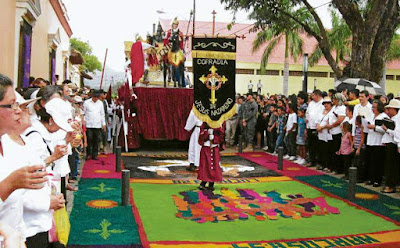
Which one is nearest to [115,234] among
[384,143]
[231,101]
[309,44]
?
[231,101]

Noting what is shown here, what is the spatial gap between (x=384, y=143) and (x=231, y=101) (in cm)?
294

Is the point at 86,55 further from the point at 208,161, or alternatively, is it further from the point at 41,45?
the point at 208,161

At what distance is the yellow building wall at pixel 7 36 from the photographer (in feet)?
28.7

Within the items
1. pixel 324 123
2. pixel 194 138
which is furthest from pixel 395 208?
pixel 194 138

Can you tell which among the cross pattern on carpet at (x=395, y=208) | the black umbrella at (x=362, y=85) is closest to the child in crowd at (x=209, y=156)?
the cross pattern on carpet at (x=395, y=208)

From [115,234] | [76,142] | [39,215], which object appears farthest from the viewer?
[115,234]

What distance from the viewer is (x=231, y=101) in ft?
24.7

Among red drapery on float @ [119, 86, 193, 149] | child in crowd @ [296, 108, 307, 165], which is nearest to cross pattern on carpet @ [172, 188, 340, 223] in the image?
child in crowd @ [296, 108, 307, 165]

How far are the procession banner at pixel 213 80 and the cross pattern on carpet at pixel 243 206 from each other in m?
1.28

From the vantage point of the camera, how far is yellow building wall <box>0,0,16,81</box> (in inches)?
344

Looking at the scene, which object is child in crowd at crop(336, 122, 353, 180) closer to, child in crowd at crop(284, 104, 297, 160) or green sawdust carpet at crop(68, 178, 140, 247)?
child in crowd at crop(284, 104, 297, 160)

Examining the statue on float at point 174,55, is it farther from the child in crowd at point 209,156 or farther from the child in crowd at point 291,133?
the child in crowd at point 209,156

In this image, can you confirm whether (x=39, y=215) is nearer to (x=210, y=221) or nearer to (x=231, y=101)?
(x=210, y=221)

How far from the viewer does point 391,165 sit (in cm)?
759
